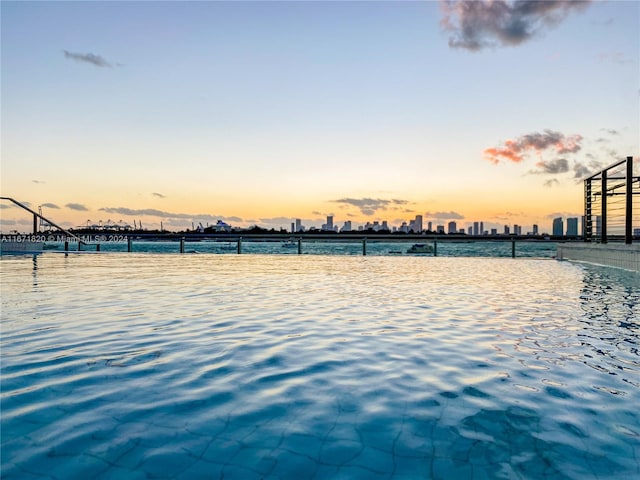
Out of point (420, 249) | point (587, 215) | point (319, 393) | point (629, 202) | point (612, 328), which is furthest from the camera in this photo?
point (420, 249)

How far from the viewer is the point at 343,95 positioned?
18906 millimetres

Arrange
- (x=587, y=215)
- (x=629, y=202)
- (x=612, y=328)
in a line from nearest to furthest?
1. (x=612, y=328)
2. (x=629, y=202)
3. (x=587, y=215)

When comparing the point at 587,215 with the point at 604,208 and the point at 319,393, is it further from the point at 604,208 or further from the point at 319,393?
the point at 319,393

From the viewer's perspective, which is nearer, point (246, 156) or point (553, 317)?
point (553, 317)

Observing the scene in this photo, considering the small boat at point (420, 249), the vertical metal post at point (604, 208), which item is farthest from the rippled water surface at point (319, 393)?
the small boat at point (420, 249)

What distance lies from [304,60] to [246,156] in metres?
10.7

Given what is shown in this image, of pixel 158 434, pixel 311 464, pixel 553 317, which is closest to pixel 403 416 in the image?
pixel 311 464

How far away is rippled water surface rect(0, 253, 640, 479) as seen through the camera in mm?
2064

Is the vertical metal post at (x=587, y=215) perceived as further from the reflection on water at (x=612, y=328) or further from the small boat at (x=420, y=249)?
the small boat at (x=420, y=249)

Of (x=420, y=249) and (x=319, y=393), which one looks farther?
(x=420, y=249)

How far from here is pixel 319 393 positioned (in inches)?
117

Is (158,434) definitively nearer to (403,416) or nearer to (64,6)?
(403,416)

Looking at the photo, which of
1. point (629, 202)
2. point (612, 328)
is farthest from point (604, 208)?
point (612, 328)

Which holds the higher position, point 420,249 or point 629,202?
point 629,202
